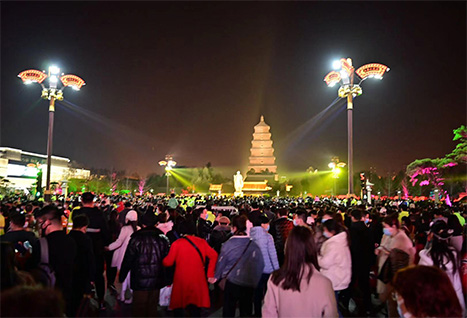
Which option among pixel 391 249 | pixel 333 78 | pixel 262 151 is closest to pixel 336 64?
pixel 333 78

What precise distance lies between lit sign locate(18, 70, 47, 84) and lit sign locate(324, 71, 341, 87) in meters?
22.0

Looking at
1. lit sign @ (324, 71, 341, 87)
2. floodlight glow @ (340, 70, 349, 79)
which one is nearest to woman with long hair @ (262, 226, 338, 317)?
floodlight glow @ (340, 70, 349, 79)

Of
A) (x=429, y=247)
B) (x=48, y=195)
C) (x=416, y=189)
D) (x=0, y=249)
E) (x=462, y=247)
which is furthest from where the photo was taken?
(x=416, y=189)

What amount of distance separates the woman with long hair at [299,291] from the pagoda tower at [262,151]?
7139 centimetres

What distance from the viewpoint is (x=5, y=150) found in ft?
233

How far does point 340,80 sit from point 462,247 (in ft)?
70.0

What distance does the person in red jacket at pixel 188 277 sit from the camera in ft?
15.8

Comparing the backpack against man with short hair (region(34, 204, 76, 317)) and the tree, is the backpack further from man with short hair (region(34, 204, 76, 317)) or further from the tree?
the tree

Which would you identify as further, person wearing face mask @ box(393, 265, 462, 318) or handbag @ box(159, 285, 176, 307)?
handbag @ box(159, 285, 176, 307)

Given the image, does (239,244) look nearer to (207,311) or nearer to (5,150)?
(207,311)

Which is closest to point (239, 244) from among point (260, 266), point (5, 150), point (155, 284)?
point (260, 266)

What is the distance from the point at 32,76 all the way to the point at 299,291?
3059 centimetres

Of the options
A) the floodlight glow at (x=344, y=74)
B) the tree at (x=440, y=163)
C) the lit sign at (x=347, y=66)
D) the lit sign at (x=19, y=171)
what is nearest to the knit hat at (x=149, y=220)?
the floodlight glow at (x=344, y=74)

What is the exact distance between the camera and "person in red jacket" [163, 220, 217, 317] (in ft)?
15.8
